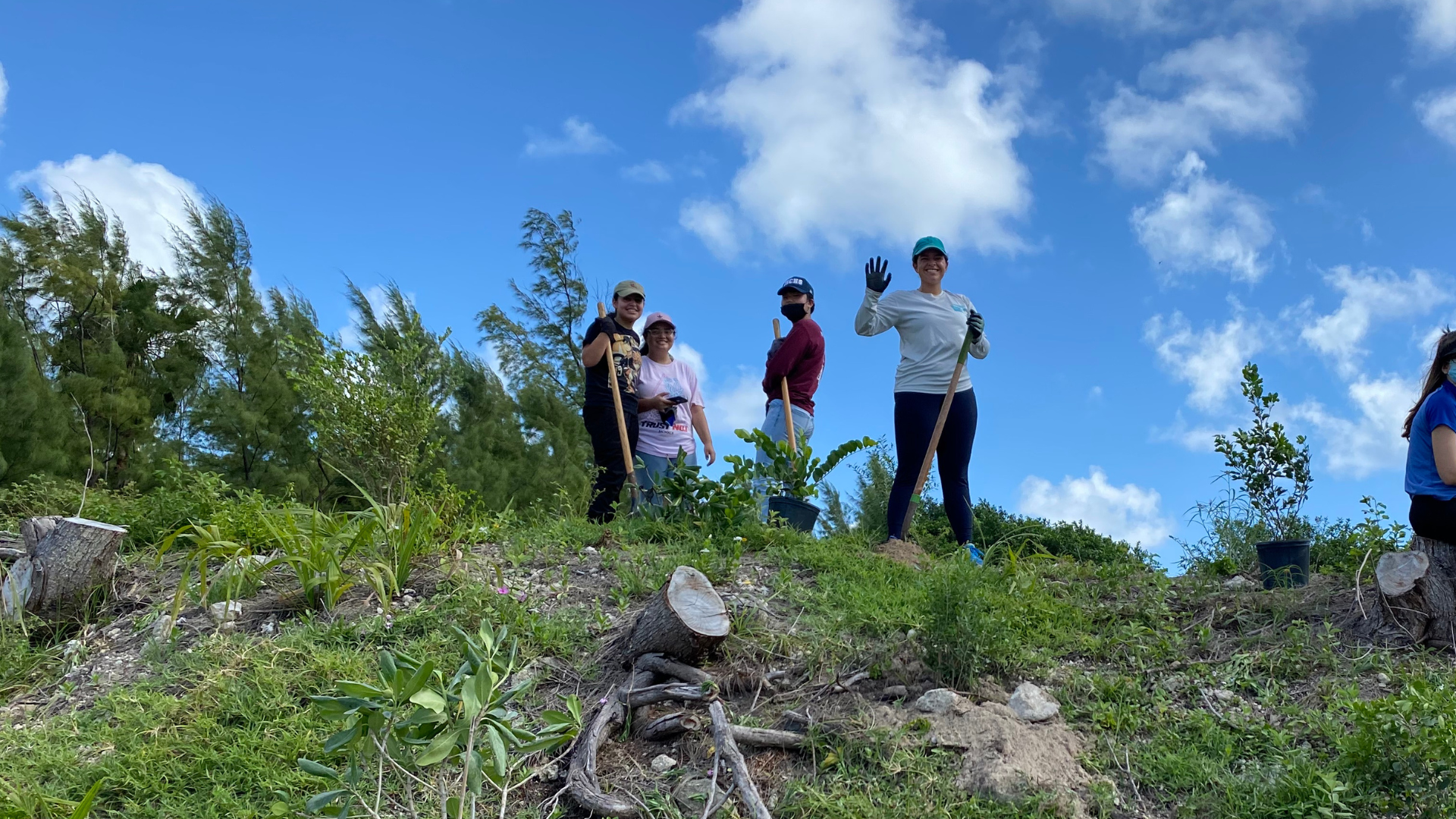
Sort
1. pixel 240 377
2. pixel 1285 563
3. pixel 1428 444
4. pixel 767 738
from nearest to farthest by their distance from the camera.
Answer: pixel 767 738
pixel 1428 444
pixel 1285 563
pixel 240 377

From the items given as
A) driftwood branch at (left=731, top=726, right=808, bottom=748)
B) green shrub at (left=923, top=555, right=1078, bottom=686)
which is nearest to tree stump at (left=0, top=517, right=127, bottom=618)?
driftwood branch at (left=731, top=726, right=808, bottom=748)

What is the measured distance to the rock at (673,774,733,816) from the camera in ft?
10.5

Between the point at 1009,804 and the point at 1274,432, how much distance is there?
156 inches

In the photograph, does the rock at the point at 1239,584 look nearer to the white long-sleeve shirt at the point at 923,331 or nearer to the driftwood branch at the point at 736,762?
the white long-sleeve shirt at the point at 923,331

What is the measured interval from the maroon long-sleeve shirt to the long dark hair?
145 inches

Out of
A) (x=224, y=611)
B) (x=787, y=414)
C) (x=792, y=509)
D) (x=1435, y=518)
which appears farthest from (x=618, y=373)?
(x=1435, y=518)

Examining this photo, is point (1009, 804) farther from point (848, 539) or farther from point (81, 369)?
point (81, 369)

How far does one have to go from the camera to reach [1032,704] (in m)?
3.67

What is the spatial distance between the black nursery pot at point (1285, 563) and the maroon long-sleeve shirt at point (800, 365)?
3179mm

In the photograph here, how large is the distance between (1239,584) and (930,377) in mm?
2100

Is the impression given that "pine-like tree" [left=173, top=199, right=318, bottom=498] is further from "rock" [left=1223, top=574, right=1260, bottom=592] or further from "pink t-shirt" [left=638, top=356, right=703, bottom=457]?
"rock" [left=1223, top=574, right=1260, bottom=592]

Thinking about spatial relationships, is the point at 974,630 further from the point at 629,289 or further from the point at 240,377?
the point at 240,377

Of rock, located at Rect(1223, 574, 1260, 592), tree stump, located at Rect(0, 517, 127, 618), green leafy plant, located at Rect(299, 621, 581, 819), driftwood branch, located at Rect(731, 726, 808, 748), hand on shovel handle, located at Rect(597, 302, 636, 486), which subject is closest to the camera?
green leafy plant, located at Rect(299, 621, 581, 819)

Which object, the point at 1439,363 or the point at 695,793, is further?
the point at 1439,363
